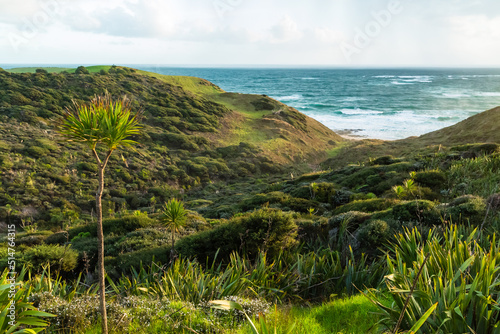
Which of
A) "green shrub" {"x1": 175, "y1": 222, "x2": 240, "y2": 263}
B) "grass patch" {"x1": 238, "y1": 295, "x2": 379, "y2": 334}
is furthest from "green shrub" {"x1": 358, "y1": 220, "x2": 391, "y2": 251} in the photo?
"green shrub" {"x1": 175, "y1": 222, "x2": 240, "y2": 263}

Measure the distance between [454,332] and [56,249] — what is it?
22.9ft

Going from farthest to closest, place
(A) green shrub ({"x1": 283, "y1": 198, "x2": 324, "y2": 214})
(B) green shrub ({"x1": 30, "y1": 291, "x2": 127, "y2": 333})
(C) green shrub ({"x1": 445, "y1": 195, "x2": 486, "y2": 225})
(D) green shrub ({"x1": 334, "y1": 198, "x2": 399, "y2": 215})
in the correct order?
(A) green shrub ({"x1": 283, "y1": 198, "x2": 324, "y2": 214}), (D) green shrub ({"x1": 334, "y1": 198, "x2": 399, "y2": 215}), (C) green shrub ({"x1": 445, "y1": 195, "x2": 486, "y2": 225}), (B) green shrub ({"x1": 30, "y1": 291, "x2": 127, "y2": 333})

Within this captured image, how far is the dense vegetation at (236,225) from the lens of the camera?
3.47 metres

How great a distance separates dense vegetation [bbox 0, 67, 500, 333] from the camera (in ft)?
11.4

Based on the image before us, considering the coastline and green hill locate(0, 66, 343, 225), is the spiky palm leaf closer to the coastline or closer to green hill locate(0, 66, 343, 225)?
green hill locate(0, 66, 343, 225)

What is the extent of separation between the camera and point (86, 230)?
9.84 meters

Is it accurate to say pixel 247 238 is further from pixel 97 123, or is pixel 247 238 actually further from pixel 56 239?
pixel 56 239

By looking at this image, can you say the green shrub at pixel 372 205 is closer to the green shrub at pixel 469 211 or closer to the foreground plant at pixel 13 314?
the green shrub at pixel 469 211

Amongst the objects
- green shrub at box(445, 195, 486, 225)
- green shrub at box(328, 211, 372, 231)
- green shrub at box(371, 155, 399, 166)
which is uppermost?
green shrub at box(445, 195, 486, 225)

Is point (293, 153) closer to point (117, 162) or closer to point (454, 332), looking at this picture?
point (117, 162)

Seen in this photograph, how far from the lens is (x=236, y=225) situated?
6855 mm

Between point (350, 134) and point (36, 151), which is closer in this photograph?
point (36, 151)

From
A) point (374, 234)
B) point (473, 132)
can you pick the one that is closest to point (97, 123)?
point (374, 234)

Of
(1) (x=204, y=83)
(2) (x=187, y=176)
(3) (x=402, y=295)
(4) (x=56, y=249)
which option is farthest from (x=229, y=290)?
(1) (x=204, y=83)
